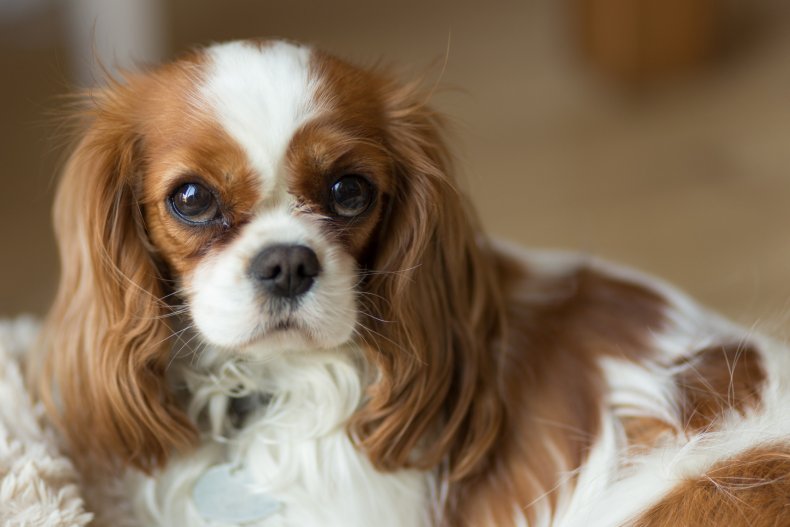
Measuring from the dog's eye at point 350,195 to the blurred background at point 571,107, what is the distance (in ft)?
3.24

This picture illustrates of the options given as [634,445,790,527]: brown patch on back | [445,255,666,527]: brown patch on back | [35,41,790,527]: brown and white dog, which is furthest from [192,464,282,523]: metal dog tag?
[634,445,790,527]: brown patch on back

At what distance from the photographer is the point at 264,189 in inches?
49.7

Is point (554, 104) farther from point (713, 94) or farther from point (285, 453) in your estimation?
point (285, 453)

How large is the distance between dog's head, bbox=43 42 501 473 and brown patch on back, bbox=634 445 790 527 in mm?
261

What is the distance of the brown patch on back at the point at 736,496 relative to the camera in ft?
4.10

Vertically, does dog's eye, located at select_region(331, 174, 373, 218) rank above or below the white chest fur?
above

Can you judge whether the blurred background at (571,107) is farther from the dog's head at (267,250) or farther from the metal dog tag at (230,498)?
the metal dog tag at (230,498)

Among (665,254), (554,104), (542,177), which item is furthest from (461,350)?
(554,104)

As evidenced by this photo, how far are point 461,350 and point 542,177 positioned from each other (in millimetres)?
1609

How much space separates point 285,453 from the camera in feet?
4.74

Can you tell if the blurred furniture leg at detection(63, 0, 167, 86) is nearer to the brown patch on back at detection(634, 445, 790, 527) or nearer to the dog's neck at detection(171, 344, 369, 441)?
the dog's neck at detection(171, 344, 369, 441)

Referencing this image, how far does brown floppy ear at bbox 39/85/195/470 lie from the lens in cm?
136

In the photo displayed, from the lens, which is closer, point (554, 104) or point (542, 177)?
point (542, 177)

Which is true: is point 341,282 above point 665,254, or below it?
above
